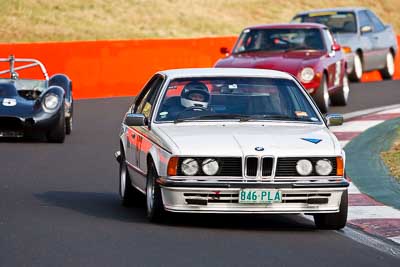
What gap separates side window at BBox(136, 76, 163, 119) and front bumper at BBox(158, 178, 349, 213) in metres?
1.35

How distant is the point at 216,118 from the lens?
422 inches

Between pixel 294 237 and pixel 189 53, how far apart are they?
18.5 metres

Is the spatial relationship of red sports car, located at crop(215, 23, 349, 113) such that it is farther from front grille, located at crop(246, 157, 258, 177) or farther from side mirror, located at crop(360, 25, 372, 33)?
front grille, located at crop(246, 157, 258, 177)

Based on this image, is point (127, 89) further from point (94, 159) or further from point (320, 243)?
point (320, 243)

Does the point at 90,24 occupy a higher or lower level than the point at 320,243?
lower

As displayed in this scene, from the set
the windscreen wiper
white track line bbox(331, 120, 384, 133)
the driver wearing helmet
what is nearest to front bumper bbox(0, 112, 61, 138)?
white track line bbox(331, 120, 384, 133)

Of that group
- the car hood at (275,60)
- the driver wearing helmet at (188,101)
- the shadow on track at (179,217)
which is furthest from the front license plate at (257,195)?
the car hood at (275,60)

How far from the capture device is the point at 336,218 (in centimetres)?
1009

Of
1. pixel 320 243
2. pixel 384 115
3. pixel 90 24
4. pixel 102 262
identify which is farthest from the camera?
pixel 90 24

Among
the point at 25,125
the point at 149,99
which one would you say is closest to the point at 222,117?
the point at 149,99

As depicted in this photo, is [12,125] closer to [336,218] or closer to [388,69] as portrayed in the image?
[336,218]

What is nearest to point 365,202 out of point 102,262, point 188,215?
point 188,215

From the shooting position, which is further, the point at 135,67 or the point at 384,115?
the point at 135,67

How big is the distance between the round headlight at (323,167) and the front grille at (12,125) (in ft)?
26.4
